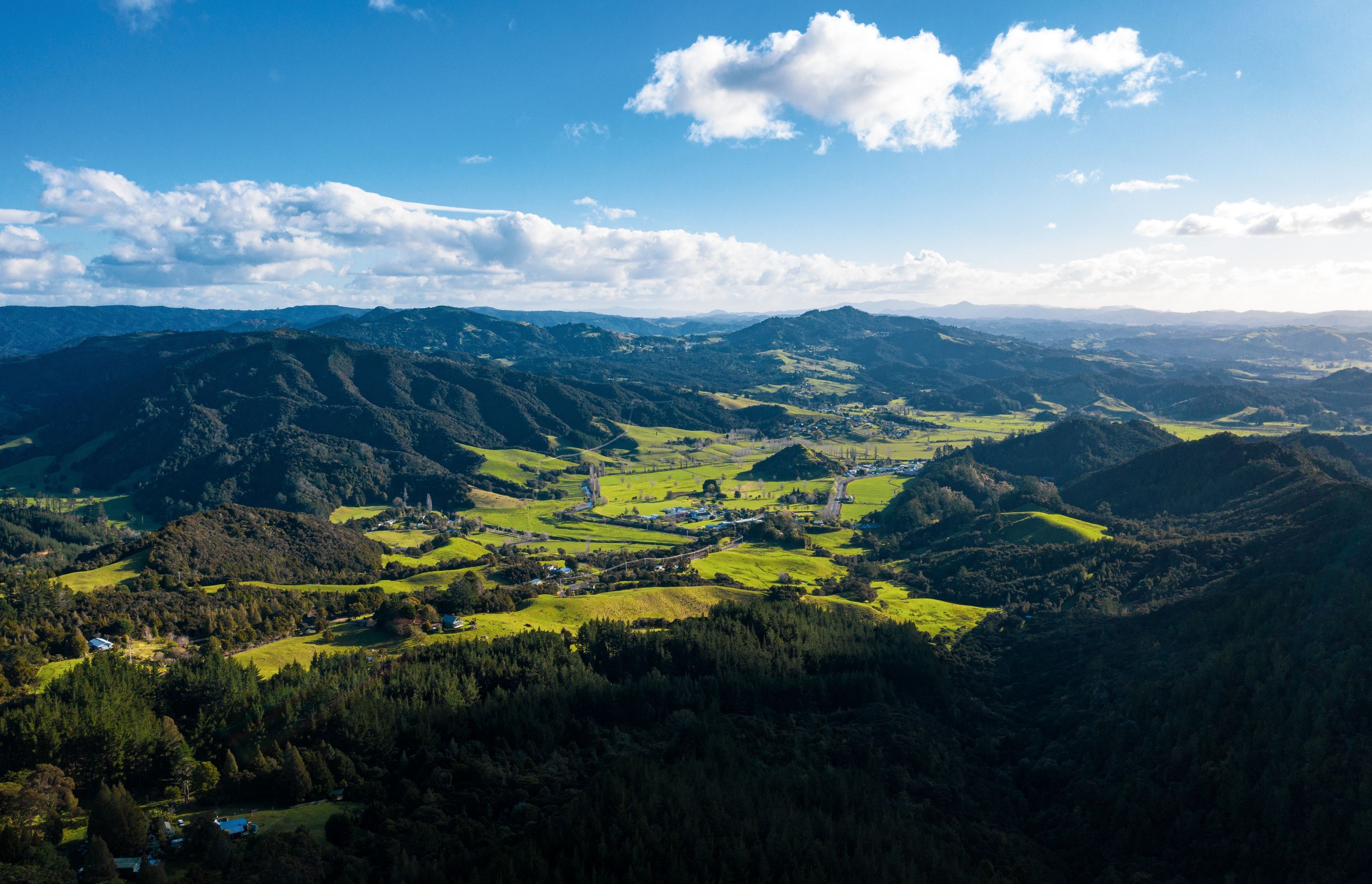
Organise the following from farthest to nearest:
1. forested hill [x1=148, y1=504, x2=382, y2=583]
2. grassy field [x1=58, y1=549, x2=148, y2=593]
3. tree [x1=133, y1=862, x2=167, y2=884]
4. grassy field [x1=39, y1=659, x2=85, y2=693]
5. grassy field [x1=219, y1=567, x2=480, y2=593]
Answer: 1. forested hill [x1=148, y1=504, x2=382, y2=583]
2. grassy field [x1=219, y1=567, x2=480, y2=593]
3. grassy field [x1=58, y1=549, x2=148, y2=593]
4. grassy field [x1=39, y1=659, x2=85, y2=693]
5. tree [x1=133, y1=862, x2=167, y2=884]

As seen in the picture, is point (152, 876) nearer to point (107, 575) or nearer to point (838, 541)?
point (107, 575)

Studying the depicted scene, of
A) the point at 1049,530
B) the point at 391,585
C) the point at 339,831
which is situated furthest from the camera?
the point at 1049,530

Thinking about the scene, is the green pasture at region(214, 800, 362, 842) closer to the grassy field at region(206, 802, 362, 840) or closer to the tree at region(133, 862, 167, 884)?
the grassy field at region(206, 802, 362, 840)

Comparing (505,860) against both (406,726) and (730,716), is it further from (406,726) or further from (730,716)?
(730,716)

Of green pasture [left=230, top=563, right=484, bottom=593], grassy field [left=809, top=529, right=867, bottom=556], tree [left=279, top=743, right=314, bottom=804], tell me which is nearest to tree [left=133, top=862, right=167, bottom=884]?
tree [left=279, top=743, right=314, bottom=804]

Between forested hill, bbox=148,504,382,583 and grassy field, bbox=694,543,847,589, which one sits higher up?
forested hill, bbox=148,504,382,583

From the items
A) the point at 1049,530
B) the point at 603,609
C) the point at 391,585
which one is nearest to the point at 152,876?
the point at 603,609
